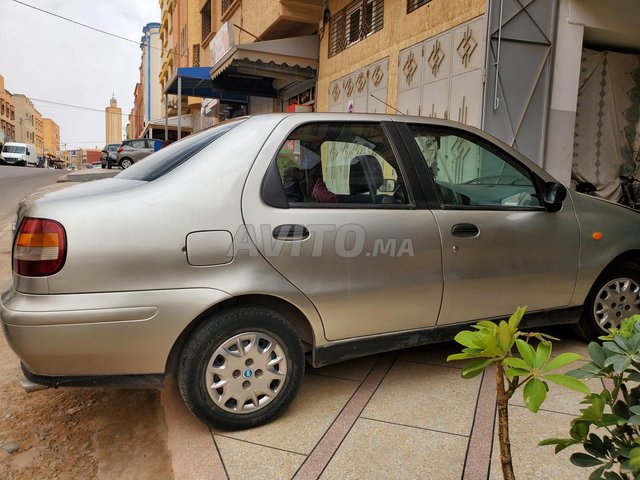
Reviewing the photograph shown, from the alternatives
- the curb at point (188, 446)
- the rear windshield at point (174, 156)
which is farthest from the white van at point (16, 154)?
the curb at point (188, 446)

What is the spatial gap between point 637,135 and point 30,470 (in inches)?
377

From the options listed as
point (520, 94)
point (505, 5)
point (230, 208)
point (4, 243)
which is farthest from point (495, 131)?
point (4, 243)

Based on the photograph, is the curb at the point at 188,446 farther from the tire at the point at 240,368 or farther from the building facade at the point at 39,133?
the building facade at the point at 39,133

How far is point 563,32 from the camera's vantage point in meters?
6.82

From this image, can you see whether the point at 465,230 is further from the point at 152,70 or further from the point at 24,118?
the point at 24,118

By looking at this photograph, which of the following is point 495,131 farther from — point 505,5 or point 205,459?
point 205,459

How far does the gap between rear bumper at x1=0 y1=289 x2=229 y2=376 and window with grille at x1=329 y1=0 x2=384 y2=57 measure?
817cm

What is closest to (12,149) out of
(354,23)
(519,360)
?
(354,23)

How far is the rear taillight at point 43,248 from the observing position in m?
2.14

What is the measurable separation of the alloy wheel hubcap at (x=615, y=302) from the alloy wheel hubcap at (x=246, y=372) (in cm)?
250

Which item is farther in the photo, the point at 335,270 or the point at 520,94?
the point at 520,94

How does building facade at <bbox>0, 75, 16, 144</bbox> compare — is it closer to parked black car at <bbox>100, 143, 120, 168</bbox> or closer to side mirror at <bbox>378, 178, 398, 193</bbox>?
parked black car at <bbox>100, 143, 120, 168</bbox>

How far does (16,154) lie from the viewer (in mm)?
36469

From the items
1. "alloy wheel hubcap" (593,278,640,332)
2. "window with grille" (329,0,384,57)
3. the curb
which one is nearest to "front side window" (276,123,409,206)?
the curb
